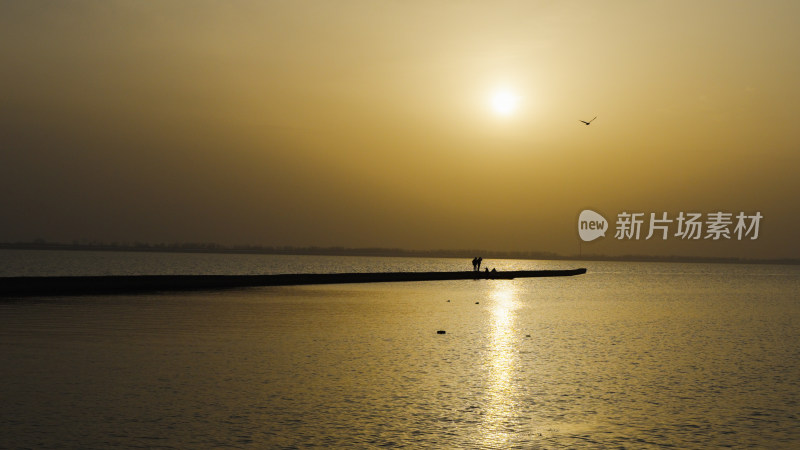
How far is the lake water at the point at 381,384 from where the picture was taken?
1193cm

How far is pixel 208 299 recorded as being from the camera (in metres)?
46.5

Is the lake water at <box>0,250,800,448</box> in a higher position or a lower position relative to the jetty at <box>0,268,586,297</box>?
higher

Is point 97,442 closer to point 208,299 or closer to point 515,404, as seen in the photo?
point 515,404

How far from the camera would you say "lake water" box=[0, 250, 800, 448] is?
11930 millimetres

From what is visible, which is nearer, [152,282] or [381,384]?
[381,384]

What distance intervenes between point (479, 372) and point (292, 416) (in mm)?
6684

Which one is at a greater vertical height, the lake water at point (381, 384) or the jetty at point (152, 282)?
the lake water at point (381, 384)

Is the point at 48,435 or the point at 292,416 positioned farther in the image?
the point at 292,416

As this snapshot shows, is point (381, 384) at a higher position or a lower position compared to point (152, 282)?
higher

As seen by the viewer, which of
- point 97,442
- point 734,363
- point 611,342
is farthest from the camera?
point 611,342

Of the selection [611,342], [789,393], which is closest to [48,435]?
[789,393]

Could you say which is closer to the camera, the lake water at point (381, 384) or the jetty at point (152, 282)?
the lake water at point (381, 384)

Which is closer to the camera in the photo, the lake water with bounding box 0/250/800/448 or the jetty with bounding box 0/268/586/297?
the lake water with bounding box 0/250/800/448

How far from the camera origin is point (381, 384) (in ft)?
54.7
